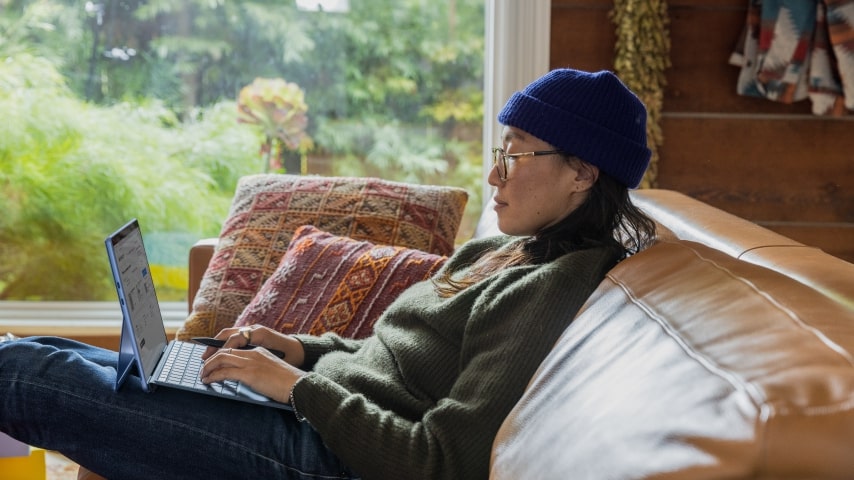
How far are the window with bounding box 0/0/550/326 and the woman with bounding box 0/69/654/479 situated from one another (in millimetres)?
1790

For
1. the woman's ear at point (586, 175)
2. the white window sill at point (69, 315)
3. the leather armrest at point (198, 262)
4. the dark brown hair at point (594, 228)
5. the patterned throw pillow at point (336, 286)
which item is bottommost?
the white window sill at point (69, 315)

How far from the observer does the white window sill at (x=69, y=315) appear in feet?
11.1

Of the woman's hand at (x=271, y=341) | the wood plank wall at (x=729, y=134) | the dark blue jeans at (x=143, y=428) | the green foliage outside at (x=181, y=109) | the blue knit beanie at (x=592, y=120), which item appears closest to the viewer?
the dark blue jeans at (x=143, y=428)

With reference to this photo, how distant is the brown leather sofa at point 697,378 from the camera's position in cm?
69

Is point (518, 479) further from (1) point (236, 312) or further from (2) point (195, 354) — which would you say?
(1) point (236, 312)

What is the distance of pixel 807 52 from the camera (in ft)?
9.39

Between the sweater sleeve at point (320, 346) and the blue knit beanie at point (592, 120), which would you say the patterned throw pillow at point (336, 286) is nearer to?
the sweater sleeve at point (320, 346)

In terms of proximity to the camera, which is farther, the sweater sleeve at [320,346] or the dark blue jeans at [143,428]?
the sweater sleeve at [320,346]

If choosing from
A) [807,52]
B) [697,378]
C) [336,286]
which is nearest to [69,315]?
[336,286]

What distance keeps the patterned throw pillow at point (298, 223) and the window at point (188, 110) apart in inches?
33.3

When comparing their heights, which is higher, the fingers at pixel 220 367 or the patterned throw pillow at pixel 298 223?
the fingers at pixel 220 367

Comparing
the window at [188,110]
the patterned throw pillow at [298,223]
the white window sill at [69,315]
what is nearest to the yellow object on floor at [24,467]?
the patterned throw pillow at [298,223]

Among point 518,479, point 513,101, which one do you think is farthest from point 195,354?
point 518,479

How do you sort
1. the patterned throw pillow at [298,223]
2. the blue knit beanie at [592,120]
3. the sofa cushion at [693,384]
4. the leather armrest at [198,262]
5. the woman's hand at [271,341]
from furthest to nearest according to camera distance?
the leather armrest at [198,262]
the patterned throw pillow at [298,223]
the woman's hand at [271,341]
the blue knit beanie at [592,120]
the sofa cushion at [693,384]
